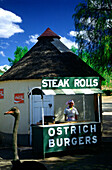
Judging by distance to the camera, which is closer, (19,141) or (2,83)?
(19,141)

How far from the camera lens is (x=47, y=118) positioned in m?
11.9

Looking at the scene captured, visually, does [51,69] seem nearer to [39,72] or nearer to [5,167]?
[39,72]

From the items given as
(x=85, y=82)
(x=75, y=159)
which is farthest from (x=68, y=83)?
(x=75, y=159)

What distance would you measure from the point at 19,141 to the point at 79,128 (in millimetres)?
3762

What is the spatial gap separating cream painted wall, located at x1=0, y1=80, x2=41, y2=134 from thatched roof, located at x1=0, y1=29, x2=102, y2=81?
1.07 ft

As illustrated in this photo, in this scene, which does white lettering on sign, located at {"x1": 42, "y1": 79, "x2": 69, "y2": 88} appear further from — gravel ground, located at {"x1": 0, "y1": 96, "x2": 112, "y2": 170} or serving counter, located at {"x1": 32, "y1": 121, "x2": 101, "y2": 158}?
gravel ground, located at {"x1": 0, "y1": 96, "x2": 112, "y2": 170}

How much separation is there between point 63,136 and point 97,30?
21.1 ft

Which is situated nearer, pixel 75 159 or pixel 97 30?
pixel 75 159

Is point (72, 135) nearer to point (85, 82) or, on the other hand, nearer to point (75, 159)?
point (75, 159)

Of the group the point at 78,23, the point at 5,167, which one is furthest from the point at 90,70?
the point at 5,167

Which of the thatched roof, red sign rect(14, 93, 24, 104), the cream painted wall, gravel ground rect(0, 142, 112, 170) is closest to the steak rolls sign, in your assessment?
gravel ground rect(0, 142, 112, 170)

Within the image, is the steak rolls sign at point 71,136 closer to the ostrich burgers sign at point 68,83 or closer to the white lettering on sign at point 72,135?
the white lettering on sign at point 72,135

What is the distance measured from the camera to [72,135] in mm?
9750

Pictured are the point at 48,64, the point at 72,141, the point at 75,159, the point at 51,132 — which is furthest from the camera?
the point at 48,64
